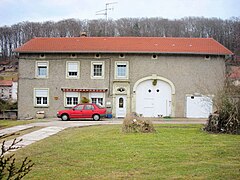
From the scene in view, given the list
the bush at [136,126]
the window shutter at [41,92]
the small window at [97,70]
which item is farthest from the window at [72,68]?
the bush at [136,126]

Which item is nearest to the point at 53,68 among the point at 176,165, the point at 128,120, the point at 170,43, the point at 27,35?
the point at 170,43

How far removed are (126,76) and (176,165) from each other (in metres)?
21.7

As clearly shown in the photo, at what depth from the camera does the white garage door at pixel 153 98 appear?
2980 centimetres

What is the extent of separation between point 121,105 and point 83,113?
15.2ft

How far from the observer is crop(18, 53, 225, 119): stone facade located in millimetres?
29625

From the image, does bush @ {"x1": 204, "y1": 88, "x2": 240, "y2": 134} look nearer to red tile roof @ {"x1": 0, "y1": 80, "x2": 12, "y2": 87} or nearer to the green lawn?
the green lawn

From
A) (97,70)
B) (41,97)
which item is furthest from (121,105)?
(41,97)

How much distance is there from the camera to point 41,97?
30047 mm

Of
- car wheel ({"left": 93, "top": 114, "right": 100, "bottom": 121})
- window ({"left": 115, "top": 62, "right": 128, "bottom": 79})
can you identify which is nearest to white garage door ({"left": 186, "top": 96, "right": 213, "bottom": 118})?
window ({"left": 115, "top": 62, "right": 128, "bottom": 79})

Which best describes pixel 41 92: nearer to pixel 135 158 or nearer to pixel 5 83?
pixel 135 158

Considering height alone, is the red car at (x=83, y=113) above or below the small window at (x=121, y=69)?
below

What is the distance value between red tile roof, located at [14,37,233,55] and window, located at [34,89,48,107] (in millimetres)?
3610

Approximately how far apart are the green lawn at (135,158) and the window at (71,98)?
55.3 feet

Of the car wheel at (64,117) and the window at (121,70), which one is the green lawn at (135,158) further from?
the window at (121,70)
